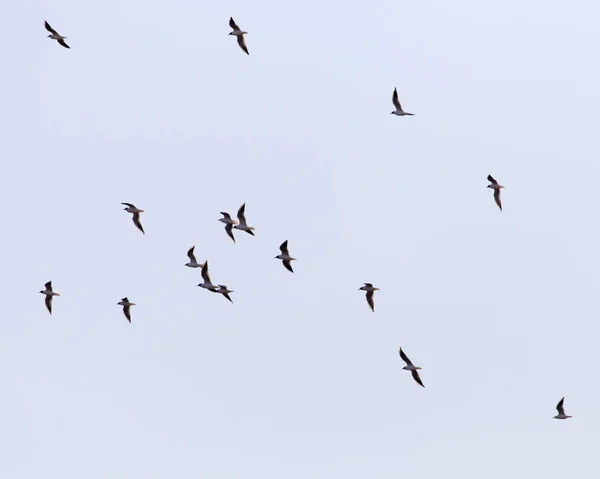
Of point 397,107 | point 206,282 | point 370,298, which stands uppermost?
point 397,107

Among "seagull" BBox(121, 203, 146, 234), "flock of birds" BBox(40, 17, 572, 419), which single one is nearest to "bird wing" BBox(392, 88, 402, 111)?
"flock of birds" BBox(40, 17, 572, 419)

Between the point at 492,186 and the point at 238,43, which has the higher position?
the point at 238,43

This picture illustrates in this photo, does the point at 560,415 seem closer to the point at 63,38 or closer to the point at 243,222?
the point at 243,222

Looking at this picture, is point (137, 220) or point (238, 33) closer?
point (238, 33)

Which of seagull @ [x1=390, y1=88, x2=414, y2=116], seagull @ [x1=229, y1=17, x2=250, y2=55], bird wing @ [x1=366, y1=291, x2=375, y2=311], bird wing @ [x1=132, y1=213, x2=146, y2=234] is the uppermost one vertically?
seagull @ [x1=229, y1=17, x2=250, y2=55]

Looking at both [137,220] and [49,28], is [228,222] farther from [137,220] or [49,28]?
[49,28]

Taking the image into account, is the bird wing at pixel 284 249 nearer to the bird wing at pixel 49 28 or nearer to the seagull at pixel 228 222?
the seagull at pixel 228 222

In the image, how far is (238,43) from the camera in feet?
317

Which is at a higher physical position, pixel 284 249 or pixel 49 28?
pixel 49 28

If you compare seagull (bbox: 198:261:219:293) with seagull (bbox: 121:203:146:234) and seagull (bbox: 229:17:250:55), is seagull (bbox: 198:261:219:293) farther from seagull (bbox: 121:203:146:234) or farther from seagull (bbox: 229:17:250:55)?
seagull (bbox: 229:17:250:55)

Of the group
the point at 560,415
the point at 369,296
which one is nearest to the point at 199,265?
the point at 369,296

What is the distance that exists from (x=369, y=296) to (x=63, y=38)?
23.0 metres

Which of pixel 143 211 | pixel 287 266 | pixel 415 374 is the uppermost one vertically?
pixel 143 211

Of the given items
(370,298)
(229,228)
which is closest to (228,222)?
(229,228)
